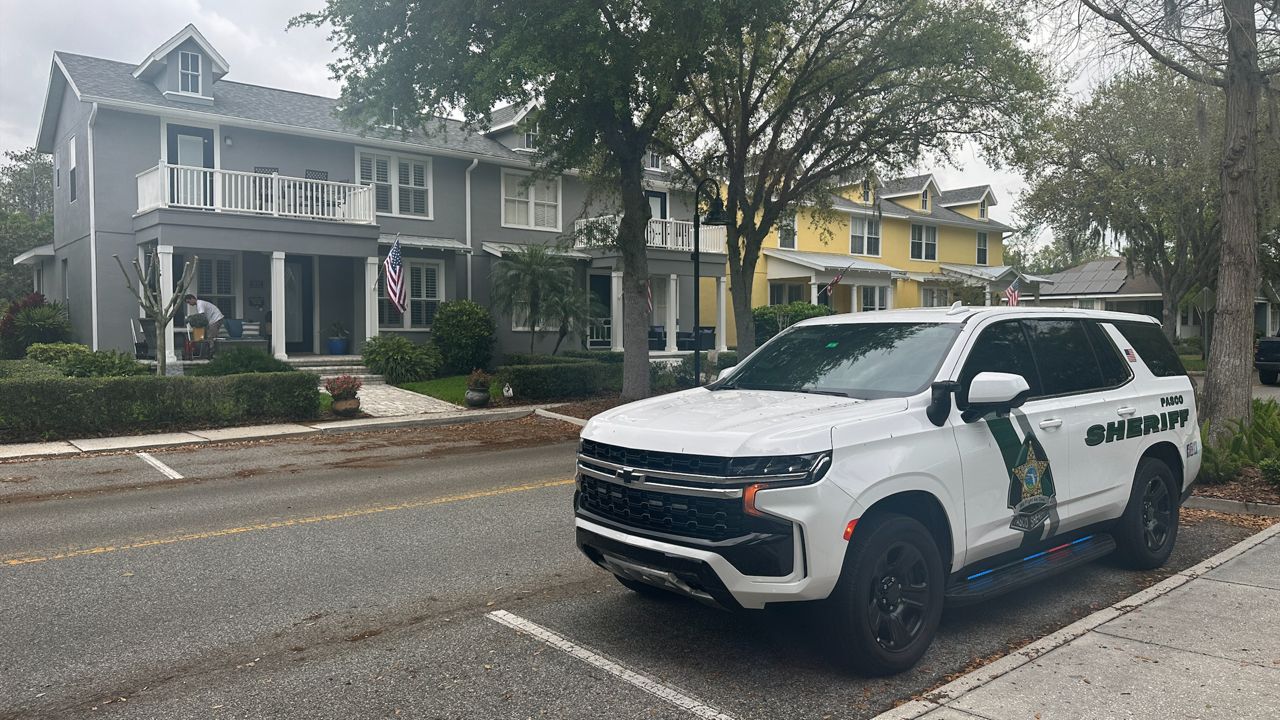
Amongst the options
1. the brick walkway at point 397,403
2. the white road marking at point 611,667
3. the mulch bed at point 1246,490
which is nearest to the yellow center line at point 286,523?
the white road marking at point 611,667

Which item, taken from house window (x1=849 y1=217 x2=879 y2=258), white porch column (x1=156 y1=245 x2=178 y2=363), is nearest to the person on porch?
white porch column (x1=156 y1=245 x2=178 y2=363)

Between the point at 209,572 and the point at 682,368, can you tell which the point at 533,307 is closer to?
the point at 682,368

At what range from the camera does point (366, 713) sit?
4145 mm

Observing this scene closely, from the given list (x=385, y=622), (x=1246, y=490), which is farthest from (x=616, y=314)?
(x=385, y=622)

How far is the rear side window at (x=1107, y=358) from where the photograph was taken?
20.7ft

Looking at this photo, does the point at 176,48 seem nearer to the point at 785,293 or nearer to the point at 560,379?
the point at 560,379

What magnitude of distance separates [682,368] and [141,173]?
45.8ft

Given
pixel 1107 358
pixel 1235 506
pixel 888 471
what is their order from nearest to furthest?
pixel 888 471, pixel 1107 358, pixel 1235 506

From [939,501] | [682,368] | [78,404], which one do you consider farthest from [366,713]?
[682,368]

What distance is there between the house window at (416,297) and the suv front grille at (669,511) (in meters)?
21.5

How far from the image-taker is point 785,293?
38594mm

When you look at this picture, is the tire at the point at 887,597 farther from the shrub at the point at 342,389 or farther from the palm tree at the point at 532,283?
the palm tree at the point at 532,283

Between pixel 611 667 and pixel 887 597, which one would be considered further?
pixel 611 667

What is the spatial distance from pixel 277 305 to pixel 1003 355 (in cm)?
1941
